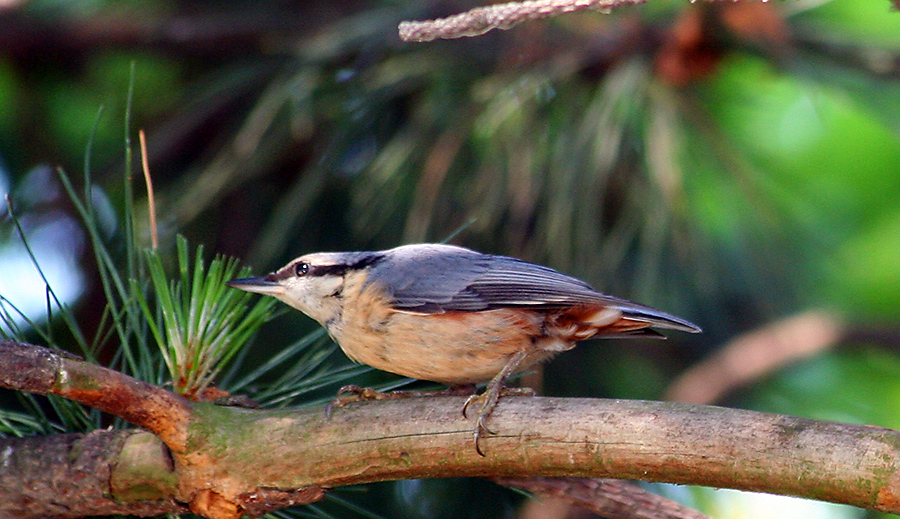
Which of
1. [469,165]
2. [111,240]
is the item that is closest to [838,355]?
[469,165]

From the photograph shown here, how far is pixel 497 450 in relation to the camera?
175cm

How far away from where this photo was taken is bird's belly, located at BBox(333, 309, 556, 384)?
7.52 ft

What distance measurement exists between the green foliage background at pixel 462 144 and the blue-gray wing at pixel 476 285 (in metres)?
0.36

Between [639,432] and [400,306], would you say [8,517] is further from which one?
[639,432]

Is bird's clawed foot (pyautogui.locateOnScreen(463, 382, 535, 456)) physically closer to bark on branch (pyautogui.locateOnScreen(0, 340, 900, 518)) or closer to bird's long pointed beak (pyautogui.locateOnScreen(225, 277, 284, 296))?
bark on branch (pyautogui.locateOnScreen(0, 340, 900, 518))

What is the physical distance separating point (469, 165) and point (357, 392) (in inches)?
45.7

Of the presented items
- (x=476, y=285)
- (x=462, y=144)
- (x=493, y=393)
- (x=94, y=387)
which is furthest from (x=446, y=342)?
(x=462, y=144)

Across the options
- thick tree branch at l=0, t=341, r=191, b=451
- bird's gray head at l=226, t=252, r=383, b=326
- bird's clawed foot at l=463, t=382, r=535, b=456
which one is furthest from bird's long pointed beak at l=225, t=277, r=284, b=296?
bird's clawed foot at l=463, t=382, r=535, b=456

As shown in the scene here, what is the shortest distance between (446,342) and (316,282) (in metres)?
0.53

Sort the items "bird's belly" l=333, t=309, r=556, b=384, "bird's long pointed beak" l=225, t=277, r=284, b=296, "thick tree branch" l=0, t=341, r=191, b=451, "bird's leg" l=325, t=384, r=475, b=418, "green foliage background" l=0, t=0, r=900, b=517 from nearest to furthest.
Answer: "thick tree branch" l=0, t=341, r=191, b=451
"bird's leg" l=325, t=384, r=475, b=418
"bird's belly" l=333, t=309, r=556, b=384
"bird's long pointed beak" l=225, t=277, r=284, b=296
"green foliage background" l=0, t=0, r=900, b=517

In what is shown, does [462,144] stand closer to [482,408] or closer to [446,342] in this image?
[446,342]

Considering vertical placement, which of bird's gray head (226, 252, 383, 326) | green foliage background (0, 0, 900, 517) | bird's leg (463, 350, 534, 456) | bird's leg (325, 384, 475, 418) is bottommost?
bird's leg (325, 384, 475, 418)

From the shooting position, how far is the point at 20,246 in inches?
131

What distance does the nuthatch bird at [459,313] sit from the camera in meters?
2.31
